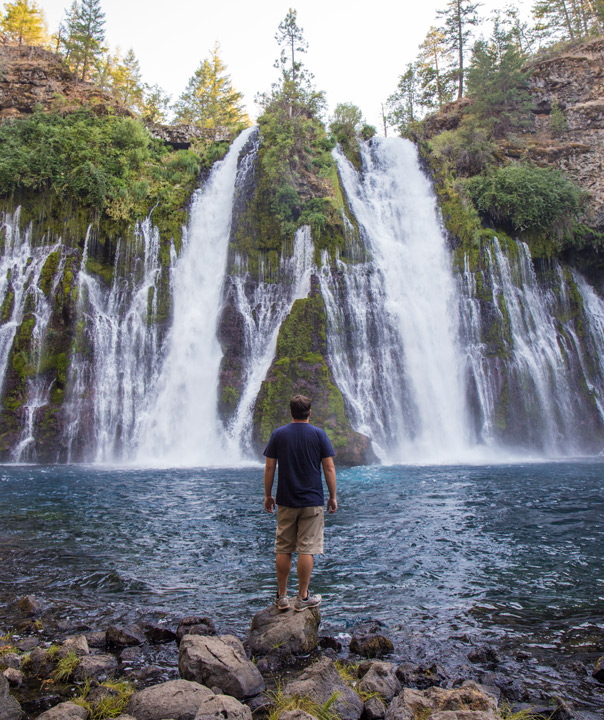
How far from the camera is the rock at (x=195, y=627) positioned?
13.7ft

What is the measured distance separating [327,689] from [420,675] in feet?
2.80

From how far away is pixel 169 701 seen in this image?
2977 millimetres

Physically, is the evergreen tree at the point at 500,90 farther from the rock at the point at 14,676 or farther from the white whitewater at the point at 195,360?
the rock at the point at 14,676

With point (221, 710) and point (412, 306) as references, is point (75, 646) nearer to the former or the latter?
point (221, 710)

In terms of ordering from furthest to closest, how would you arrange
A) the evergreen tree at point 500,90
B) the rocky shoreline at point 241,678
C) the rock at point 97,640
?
the evergreen tree at point 500,90 < the rock at point 97,640 < the rocky shoreline at point 241,678

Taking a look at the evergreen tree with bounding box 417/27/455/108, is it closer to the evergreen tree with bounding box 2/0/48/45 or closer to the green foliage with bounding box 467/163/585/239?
the green foliage with bounding box 467/163/585/239

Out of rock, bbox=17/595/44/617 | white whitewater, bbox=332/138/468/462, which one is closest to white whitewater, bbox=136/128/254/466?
white whitewater, bbox=332/138/468/462

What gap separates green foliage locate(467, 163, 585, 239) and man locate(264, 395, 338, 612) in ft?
78.7

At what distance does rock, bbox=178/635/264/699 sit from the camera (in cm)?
327

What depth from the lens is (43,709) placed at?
308 cm

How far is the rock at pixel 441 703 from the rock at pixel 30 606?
3.50 metres

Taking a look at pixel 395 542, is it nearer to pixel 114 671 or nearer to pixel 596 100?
pixel 114 671

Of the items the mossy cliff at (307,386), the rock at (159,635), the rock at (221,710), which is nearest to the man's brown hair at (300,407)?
the rock at (159,635)

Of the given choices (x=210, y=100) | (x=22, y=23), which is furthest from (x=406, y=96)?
(x=22, y=23)
